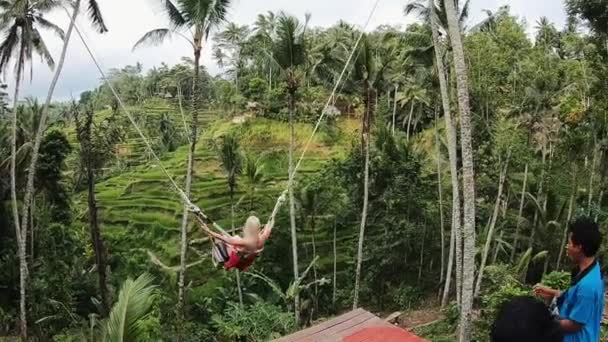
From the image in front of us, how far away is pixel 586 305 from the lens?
6.63 feet

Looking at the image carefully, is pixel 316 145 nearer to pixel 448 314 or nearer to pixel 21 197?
pixel 21 197

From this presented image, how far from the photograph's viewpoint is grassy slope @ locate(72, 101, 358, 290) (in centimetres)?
2084

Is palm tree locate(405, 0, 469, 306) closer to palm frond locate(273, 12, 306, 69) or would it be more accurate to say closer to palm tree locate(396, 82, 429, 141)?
palm frond locate(273, 12, 306, 69)

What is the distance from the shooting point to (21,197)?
17953mm

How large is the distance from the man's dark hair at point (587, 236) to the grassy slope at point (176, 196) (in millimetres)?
16963

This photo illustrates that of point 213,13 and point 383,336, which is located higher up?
point 213,13

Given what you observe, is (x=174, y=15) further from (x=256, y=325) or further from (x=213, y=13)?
(x=256, y=325)

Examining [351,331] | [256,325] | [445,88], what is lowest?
[256,325]

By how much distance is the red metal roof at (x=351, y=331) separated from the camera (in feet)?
14.8

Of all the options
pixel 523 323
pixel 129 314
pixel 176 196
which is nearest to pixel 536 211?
pixel 129 314

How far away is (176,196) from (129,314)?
2155 centimetres

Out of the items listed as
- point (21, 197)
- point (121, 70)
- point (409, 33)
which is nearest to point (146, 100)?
point (121, 70)

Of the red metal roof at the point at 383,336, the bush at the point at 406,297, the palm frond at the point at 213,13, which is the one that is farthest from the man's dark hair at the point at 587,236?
the bush at the point at 406,297

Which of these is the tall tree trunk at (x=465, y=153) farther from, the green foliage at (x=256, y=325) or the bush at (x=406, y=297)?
the bush at (x=406, y=297)
